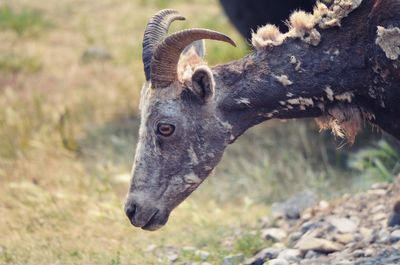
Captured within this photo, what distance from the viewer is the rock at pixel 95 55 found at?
14133 mm

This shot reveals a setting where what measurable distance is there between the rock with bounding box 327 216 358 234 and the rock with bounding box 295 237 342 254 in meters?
0.28

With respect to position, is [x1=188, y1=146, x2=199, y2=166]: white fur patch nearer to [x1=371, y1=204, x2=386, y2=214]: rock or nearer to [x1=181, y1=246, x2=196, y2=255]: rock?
[x1=181, y1=246, x2=196, y2=255]: rock

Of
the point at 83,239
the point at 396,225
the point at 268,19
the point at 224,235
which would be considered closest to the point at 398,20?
the point at 396,225

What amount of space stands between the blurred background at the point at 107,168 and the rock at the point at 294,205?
20cm

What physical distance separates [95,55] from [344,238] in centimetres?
783

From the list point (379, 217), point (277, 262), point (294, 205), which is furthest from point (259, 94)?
point (294, 205)

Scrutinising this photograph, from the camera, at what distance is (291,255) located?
22.7 ft

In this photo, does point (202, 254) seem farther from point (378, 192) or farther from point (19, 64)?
point (19, 64)

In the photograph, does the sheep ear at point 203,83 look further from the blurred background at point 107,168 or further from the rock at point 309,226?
the rock at point 309,226

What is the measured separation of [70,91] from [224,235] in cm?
501

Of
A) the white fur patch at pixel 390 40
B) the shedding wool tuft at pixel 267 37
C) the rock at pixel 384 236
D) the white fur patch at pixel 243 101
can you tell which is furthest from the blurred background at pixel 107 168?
the white fur patch at pixel 390 40

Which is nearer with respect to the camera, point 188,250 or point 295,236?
point 188,250

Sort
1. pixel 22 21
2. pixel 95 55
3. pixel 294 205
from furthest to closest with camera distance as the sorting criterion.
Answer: pixel 22 21 < pixel 95 55 < pixel 294 205

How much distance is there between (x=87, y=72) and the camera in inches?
523
